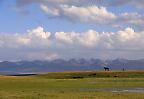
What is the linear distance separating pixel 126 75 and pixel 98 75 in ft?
34.1

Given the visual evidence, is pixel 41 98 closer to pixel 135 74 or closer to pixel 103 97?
pixel 103 97

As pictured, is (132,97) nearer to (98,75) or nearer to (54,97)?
(54,97)

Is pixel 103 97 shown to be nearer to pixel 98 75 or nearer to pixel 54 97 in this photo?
pixel 54 97

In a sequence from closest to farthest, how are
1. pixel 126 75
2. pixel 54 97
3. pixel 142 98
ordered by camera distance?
pixel 142 98 → pixel 54 97 → pixel 126 75

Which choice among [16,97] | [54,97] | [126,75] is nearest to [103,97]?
[54,97]

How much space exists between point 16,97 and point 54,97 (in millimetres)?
4764

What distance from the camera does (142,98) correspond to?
50.9 m

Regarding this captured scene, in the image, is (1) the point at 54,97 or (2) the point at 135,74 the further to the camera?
(2) the point at 135,74

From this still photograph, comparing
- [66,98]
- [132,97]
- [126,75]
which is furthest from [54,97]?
[126,75]

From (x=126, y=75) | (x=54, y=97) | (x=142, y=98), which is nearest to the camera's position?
(x=142, y=98)

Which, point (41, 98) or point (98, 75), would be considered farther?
point (98, 75)

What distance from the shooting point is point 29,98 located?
2092 inches

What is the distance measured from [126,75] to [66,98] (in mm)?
74427

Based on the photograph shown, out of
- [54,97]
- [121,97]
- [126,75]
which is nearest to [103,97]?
[121,97]
